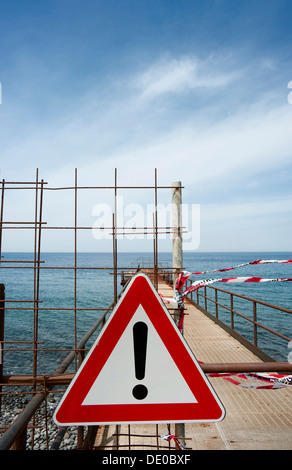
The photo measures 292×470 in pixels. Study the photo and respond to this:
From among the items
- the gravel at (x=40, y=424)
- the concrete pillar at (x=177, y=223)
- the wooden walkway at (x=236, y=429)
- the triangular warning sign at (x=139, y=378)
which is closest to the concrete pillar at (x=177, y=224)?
the concrete pillar at (x=177, y=223)

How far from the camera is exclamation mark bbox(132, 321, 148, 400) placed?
4.82ft

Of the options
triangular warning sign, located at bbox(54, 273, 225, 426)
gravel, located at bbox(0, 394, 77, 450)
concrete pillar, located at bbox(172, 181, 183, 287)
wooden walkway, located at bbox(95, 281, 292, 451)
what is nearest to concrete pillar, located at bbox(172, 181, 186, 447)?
concrete pillar, located at bbox(172, 181, 183, 287)

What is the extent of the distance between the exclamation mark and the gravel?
16.7 feet

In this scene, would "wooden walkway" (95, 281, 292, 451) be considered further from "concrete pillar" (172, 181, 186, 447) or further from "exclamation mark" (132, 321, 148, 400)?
"concrete pillar" (172, 181, 186, 447)

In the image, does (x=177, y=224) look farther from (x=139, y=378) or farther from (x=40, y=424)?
(x=40, y=424)

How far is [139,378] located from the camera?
4.87ft

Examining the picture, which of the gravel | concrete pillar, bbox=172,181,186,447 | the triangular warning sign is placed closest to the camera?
the triangular warning sign

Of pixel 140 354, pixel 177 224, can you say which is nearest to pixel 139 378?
pixel 140 354

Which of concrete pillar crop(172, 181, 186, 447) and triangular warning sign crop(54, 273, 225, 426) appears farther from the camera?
concrete pillar crop(172, 181, 186, 447)

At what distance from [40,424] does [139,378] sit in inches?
324

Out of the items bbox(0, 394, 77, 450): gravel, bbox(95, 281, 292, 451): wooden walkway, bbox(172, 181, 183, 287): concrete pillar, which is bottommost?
bbox(0, 394, 77, 450): gravel

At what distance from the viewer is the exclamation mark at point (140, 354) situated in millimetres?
1469

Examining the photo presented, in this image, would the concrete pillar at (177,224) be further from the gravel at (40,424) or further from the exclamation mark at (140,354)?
the gravel at (40,424)
